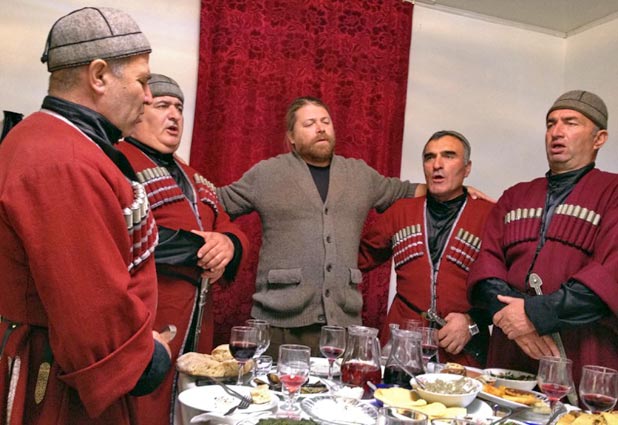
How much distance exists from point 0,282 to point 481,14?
3780mm

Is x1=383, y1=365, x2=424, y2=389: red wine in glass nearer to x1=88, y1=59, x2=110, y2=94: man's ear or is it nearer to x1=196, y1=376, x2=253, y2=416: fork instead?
x1=196, y1=376, x2=253, y2=416: fork

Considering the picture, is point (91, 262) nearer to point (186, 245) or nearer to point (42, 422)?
point (42, 422)

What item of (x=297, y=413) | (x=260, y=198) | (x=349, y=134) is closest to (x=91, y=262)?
(x=297, y=413)

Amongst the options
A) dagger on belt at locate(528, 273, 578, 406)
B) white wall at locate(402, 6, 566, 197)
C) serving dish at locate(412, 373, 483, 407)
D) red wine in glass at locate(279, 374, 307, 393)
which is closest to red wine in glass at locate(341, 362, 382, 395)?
serving dish at locate(412, 373, 483, 407)

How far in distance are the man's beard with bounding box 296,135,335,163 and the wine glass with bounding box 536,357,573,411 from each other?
1579 mm

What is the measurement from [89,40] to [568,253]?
6.07ft

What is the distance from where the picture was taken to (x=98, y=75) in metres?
1.33

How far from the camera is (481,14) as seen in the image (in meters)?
4.09

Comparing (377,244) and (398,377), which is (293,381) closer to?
(398,377)

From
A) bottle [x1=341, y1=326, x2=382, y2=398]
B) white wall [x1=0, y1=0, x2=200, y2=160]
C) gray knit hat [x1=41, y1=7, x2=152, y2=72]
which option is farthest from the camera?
white wall [x1=0, y1=0, x2=200, y2=160]

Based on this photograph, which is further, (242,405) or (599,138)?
(599,138)

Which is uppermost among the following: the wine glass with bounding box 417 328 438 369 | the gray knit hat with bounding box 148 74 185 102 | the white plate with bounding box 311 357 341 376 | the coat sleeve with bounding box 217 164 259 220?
the gray knit hat with bounding box 148 74 185 102

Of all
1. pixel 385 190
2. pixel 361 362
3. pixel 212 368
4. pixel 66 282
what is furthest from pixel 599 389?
pixel 385 190

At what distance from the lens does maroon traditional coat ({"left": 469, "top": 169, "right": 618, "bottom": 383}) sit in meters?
2.09
